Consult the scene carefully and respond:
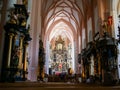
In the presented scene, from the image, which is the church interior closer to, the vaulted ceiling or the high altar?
the vaulted ceiling

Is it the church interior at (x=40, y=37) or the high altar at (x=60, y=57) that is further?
the high altar at (x=60, y=57)

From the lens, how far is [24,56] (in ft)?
34.2

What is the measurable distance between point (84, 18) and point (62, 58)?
17495mm

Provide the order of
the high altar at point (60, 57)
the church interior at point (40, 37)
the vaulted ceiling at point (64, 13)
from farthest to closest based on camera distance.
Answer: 1. the high altar at point (60, 57)
2. the vaulted ceiling at point (64, 13)
3. the church interior at point (40, 37)

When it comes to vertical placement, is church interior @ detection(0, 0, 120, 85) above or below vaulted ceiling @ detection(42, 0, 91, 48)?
below

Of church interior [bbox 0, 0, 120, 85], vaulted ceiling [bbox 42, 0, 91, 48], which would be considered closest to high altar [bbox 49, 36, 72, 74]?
vaulted ceiling [bbox 42, 0, 91, 48]

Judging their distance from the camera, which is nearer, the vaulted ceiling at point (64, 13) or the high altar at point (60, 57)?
the vaulted ceiling at point (64, 13)

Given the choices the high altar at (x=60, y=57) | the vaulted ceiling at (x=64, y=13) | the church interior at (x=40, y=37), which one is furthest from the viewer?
the high altar at (x=60, y=57)

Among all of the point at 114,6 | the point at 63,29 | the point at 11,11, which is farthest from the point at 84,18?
the point at 11,11

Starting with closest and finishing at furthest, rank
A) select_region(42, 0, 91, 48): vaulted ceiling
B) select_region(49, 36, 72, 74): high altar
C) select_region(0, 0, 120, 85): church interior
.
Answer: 1. select_region(0, 0, 120, 85): church interior
2. select_region(42, 0, 91, 48): vaulted ceiling
3. select_region(49, 36, 72, 74): high altar

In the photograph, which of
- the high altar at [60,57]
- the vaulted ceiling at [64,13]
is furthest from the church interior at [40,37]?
the high altar at [60,57]

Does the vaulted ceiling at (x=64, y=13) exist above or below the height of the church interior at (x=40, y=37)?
above

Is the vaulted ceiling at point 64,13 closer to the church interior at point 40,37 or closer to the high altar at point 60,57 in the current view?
the church interior at point 40,37

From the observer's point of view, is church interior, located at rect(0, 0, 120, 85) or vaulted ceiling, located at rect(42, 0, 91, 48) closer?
church interior, located at rect(0, 0, 120, 85)
